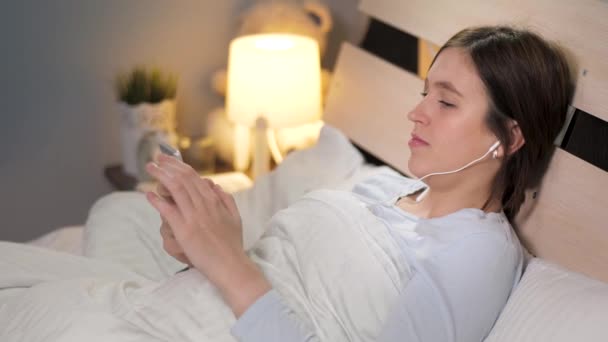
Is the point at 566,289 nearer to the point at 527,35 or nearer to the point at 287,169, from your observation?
the point at 527,35

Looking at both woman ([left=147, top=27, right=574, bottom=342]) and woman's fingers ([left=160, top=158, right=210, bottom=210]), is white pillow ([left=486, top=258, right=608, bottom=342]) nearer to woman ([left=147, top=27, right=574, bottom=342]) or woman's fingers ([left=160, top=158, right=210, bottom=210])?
woman ([left=147, top=27, right=574, bottom=342])

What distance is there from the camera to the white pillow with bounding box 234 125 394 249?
1768mm

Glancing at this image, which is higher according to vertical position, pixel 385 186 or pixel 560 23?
pixel 560 23

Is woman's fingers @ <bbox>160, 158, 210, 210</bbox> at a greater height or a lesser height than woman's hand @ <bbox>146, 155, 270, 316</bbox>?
greater

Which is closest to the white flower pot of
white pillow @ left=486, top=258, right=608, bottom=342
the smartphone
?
the smartphone

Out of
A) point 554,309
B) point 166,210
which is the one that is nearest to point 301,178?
point 166,210

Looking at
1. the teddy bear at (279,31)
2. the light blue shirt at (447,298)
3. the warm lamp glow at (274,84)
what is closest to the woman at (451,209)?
the light blue shirt at (447,298)

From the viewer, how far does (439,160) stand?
1342 millimetres

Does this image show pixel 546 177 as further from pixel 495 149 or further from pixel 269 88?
pixel 269 88

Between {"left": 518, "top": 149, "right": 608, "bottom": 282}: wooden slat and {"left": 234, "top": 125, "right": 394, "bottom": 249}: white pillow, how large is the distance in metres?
0.44

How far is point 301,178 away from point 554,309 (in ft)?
2.60

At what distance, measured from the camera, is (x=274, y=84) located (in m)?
2.06

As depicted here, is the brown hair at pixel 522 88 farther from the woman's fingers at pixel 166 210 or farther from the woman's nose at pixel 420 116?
the woman's fingers at pixel 166 210

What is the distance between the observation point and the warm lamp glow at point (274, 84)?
2.05m
